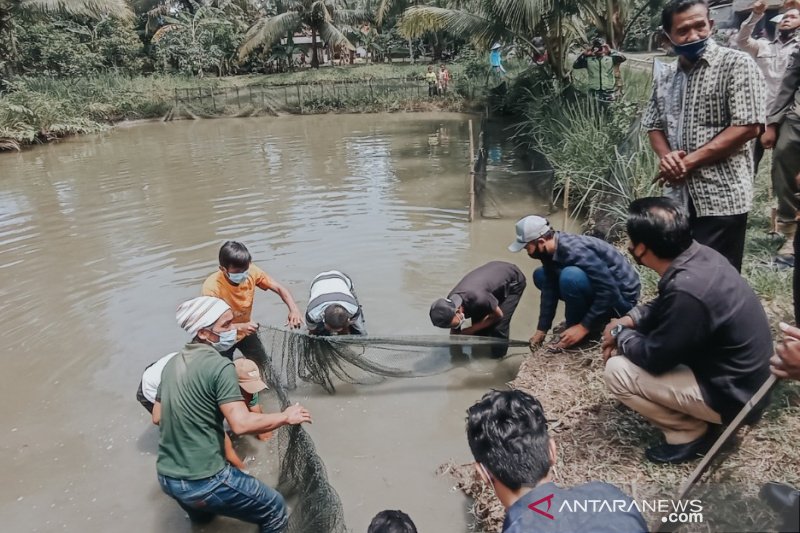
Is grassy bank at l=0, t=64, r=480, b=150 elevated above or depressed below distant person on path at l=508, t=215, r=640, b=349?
above

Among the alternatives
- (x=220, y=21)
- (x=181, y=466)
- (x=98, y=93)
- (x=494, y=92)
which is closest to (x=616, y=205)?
(x=181, y=466)

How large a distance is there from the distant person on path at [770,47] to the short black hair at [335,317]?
3425 mm

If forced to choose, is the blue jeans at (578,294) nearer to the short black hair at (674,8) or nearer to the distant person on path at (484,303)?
the distant person on path at (484,303)

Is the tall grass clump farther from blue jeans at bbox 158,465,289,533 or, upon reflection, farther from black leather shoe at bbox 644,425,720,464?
blue jeans at bbox 158,465,289,533

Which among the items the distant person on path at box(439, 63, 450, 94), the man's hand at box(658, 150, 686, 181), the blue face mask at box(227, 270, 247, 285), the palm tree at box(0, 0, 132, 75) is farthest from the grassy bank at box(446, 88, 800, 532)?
the palm tree at box(0, 0, 132, 75)

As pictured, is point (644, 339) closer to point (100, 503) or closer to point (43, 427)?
point (100, 503)

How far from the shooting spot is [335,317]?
418cm

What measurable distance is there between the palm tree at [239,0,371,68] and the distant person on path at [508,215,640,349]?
27.1 metres

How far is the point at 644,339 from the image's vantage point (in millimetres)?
2605

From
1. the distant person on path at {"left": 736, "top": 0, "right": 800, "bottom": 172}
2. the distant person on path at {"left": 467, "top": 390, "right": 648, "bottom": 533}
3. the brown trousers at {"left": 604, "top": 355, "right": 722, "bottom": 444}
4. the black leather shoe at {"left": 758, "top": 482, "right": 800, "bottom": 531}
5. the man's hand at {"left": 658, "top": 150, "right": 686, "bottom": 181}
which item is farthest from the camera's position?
the distant person on path at {"left": 736, "top": 0, "right": 800, "bottom": 172}

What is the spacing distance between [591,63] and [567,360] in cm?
860

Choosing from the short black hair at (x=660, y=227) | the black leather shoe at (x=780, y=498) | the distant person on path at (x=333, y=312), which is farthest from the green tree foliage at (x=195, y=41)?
the black leather shoe at (x=780, y=498)

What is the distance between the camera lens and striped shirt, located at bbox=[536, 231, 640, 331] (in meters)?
3.73

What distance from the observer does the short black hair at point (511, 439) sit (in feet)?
5.31
